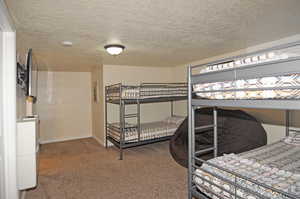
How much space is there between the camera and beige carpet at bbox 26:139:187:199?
218 centimetres

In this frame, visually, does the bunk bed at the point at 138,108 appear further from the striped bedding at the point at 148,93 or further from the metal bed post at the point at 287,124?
the metal bed post at the point at 287,124

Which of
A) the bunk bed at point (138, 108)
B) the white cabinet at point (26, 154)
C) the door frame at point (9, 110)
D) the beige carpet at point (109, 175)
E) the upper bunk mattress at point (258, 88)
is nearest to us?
the upper bunk mattress at point (258, 88)

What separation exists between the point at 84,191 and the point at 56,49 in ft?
7.73

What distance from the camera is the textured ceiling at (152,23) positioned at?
5.03ft

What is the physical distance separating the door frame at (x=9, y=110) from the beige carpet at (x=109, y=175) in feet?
2.00

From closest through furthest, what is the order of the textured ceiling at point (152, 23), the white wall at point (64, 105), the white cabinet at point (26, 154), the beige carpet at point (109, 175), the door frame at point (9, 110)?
the textured ceiling at point (152, 23), the door frame at point (9, 110), the white cabinet at point (26, 154), the beige carpet at point (109, 175), the white wall at point (64, 105)

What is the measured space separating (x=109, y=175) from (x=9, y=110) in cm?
169

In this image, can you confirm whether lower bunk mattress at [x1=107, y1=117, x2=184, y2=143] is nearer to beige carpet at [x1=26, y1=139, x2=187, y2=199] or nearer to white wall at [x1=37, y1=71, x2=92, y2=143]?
beige carpet at [x1=26, y1=139, x2=187, y2=199]

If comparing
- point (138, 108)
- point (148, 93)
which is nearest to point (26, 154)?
point (138, 108)

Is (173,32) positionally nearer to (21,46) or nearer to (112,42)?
(112,42)

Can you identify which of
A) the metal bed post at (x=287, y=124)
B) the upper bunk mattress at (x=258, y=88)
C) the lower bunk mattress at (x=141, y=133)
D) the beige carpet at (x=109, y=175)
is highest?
the upper bunk mattress at (x=258, y=88)

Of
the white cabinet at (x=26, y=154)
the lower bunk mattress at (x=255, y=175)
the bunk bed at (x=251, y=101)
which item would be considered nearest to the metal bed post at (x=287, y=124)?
the lower bunk mattress at (x=255, y=175)

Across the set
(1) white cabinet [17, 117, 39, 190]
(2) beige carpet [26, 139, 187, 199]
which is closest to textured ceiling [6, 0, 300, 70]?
(1) white cabinet [17, 117, 39, 190]

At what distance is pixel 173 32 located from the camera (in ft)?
7.23
